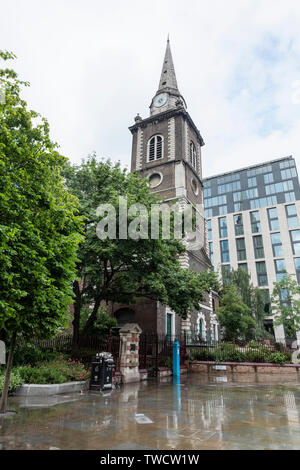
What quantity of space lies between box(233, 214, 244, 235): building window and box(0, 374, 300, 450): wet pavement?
5841cm

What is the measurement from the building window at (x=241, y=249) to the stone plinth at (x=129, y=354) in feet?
174

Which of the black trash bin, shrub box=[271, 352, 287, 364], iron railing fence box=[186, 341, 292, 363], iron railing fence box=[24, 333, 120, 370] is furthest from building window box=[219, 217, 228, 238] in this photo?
the black trash bin

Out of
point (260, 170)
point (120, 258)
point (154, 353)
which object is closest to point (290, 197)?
point (260, 170)

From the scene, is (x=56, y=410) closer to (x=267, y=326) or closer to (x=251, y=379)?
(x=251, y=379)

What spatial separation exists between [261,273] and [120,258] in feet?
171

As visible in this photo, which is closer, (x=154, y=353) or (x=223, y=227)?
(x=154, y=353)

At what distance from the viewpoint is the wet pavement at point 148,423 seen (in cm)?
470

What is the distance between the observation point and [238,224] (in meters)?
66.6

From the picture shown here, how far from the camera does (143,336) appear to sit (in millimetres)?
15727

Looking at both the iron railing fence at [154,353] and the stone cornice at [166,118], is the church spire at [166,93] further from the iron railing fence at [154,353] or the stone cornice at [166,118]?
the iron railing fence at [154,353]

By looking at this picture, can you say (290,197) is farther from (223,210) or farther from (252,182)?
(223,210)

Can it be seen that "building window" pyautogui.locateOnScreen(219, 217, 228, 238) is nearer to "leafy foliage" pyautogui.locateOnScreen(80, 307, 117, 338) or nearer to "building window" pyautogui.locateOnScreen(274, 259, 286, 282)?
"building window" pyautogui.locateOnScreen(274, 259, 286, 282)
